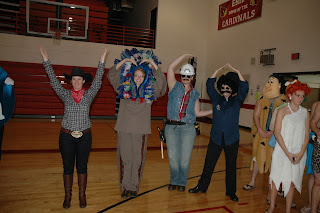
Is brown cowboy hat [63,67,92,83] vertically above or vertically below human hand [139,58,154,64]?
below

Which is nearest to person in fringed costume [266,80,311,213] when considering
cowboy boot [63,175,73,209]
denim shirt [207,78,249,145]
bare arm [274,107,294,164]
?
bare arm [274,107,294,164]

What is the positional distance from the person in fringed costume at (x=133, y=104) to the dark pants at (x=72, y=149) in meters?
0.47

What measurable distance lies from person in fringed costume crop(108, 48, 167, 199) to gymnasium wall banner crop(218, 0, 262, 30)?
770 centimetres

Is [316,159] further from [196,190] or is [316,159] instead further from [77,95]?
[77,95]

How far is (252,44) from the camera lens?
973 cm

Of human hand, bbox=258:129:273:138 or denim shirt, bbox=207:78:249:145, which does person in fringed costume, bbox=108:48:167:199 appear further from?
human hand, bbox=258:129:273:138

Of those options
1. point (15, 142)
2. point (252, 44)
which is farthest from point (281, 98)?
point (252, 44)

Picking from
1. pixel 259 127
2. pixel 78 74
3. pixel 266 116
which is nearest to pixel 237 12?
pixel 266 116

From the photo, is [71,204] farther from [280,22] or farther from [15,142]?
[280,22]

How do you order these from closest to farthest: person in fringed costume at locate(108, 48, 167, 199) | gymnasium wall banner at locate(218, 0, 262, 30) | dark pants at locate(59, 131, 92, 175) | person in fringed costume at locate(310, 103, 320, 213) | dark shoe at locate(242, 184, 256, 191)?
dark pants at locate(59, 131, 92, 175) < person in fringed costume at locate(310, 103, 320, 213) < person in fringed costume at locate(108, 48, 167, 199) < dark shoe at locate(242, 184, 256, 191) < gymnasium wall banner at locate(218, 0, 262, 30)

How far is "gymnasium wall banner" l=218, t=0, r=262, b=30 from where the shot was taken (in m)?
9.55

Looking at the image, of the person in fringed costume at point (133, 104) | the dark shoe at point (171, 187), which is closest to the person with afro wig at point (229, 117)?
the dark shoe at point (171, 187)

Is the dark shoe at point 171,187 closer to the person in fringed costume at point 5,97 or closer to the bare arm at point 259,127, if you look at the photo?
the bare arm at point 259,127

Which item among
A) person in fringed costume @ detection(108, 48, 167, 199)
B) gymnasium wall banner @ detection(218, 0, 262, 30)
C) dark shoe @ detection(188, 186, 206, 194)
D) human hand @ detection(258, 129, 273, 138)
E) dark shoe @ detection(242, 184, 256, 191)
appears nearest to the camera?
person in fringed costume @ detection(108, 48, 167, 199)
